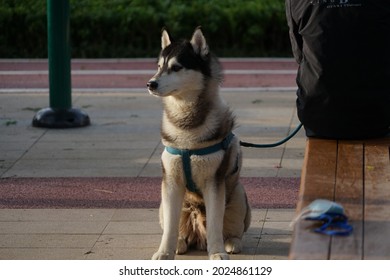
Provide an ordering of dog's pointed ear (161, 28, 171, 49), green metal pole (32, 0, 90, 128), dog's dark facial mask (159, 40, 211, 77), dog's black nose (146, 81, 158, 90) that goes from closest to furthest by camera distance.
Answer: dog's black nose (146, 81, 158, 90) < dog's dark facial mask (159, 40, 211, 77) < dog's pointed ear (161, 28, 171, 49) < green metal pole (32, 0, 90, 128)

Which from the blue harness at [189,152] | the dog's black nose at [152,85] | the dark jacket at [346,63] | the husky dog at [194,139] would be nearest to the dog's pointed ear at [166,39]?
the husky dog at [194,139]

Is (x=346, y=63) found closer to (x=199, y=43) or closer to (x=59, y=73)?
(x=199, y=43)

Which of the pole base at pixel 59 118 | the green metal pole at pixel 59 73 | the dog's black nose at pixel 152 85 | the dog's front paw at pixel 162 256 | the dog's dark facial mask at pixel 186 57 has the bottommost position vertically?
the pole base at pixel 59 118

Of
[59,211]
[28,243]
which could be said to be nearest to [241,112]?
[59,211]

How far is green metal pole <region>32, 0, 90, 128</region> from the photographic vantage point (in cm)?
1117

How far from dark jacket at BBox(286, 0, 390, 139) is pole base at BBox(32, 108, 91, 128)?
478 centimetres

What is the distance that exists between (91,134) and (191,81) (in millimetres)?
4531

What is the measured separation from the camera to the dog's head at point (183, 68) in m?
6.45

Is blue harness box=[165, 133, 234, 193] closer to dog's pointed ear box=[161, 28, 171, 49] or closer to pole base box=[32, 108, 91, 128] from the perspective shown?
dog's pointed ear box=[161, 28, 171, 49]

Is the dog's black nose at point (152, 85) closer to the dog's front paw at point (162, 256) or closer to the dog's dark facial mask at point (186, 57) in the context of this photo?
the dog's dark facial mask at point (186, 57)

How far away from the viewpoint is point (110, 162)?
381 inches

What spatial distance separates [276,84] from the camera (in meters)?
14.1

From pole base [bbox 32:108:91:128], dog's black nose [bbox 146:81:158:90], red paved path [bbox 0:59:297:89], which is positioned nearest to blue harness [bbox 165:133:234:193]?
dog's black nose [bbox 146:81:158:90]

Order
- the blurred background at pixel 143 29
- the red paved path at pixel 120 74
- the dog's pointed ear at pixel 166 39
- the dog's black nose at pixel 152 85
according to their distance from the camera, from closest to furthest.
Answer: the dog's black nose at pixel 152 85 → the dog's pointed ear at pixel 166 39 → the red paved path at pixel 120 74 → the blurred background at pixel 143 29
